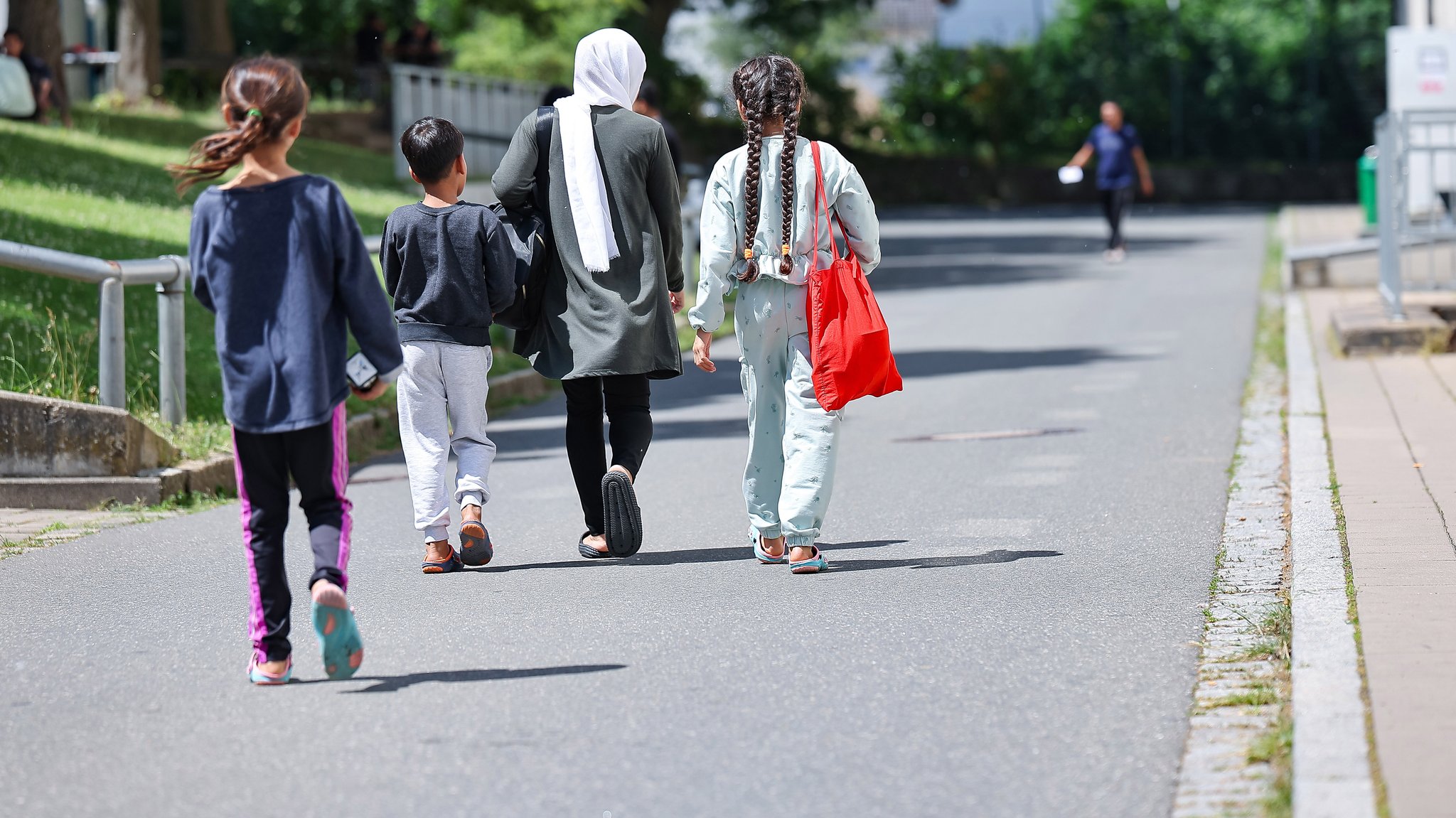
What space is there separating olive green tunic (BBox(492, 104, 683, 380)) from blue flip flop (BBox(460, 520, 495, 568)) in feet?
1.91

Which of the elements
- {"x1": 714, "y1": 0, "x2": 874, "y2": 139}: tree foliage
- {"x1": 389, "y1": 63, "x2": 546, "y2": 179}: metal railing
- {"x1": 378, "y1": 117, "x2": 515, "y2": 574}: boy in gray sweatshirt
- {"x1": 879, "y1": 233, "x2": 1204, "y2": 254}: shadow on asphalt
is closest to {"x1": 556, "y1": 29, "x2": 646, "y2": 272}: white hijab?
{"x1": 378, "y1": 117, "x2": 515, "y2": 574}: boy in gray sweatshirt

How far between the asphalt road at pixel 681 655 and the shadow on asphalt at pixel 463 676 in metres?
0.01

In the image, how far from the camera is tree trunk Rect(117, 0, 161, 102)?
89.5ft

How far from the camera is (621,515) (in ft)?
20.9

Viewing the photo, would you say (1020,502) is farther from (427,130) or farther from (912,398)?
(912,398)

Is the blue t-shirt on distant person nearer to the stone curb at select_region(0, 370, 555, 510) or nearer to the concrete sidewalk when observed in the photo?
the concrete sidewalk

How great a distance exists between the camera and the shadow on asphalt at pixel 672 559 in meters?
6.51

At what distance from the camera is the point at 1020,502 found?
25.0 ft

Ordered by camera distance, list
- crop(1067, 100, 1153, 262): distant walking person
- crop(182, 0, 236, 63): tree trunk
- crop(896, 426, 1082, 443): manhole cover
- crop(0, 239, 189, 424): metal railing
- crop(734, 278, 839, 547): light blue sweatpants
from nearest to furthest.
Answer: crop(734, 278, 839, 547): light blue sweatpants < crop(0, 239, 189, 424): metal railing < crop(896, 426, 1082, 443): manhole cover < crop(1067, 100, 1153, 262): distant walking person < crop(182, 0, 236, 63): tree trunk

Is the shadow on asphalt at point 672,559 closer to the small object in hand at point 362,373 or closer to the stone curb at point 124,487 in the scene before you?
the stone curb at point 124,487

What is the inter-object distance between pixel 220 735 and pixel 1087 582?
284 centimetres

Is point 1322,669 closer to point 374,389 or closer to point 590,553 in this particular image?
point 374,389

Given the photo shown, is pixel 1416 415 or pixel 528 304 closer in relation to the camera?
Result: pixel 528 304

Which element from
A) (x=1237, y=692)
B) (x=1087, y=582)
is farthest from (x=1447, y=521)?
(x=1237, y=692)
